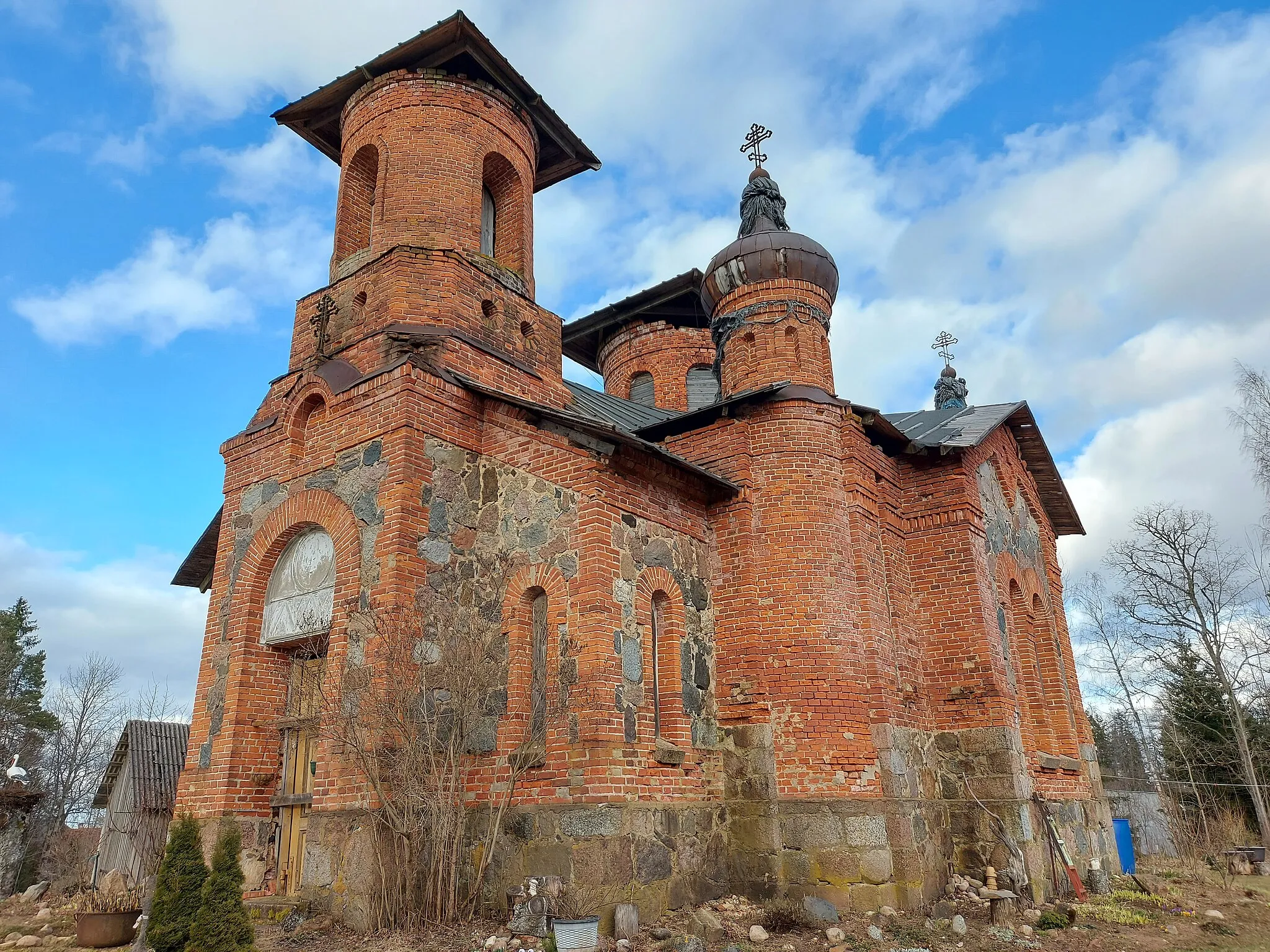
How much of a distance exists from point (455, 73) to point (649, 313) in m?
8.30

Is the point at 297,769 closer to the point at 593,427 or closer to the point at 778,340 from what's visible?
the point at 593,427

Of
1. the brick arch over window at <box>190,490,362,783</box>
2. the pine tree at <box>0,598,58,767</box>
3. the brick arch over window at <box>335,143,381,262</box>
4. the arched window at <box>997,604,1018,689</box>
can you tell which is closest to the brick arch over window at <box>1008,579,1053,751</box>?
the arched window at <box>997,604,1018,689</box>

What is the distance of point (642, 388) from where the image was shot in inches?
781

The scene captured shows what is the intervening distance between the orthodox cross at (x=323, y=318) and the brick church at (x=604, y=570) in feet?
0.19

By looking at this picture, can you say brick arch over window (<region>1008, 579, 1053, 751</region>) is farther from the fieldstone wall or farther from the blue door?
the blue door

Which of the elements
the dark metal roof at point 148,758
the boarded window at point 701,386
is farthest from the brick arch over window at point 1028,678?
the dark metal roof at point 148,758

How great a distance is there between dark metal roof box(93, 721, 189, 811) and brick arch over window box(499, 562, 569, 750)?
359 inches

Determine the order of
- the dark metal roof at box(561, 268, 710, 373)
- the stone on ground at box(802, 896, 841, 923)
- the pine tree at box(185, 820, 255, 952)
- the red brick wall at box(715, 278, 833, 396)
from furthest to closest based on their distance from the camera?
the dark metal roof at box(561, 268, 710, 373) → the red brick wall at box(715, 278, 833, 396) → the stone on ground at box(802, 896, 841, 923) → the pine tree at box(185, 820, 255, 952)

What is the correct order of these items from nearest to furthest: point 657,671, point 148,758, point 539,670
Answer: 1. point 539,670
2. point 657,671
3. point 148,758

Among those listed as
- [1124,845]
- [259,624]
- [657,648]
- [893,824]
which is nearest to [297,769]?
[259,624]

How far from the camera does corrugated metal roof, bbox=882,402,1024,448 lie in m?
11.7

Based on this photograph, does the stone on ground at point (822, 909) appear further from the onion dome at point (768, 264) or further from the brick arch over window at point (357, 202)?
the brick arch over window at point (357, 202)

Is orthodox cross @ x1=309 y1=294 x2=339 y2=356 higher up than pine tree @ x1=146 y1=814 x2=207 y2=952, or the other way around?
orthodox cross @ x1=309 y1=294 x2=339 y2=356

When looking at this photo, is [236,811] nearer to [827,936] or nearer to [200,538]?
[200,538]
